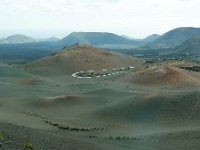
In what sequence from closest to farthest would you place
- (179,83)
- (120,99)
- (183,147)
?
(183,147), (120,99), (179,83)

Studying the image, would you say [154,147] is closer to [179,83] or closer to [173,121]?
[173,121]

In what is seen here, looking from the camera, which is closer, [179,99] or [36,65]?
[179,99]

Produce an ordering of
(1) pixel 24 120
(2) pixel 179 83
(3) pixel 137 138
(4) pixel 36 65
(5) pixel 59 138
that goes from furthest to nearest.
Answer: (4) pixel 36 65 → (2) pixel 179 83 → (1) pixel 24 120 → (3) pixel 137 138 → (5) pixel 59 138

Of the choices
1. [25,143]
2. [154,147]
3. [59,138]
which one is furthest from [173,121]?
[25,143]

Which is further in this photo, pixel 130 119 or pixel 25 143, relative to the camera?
pixel 130 119

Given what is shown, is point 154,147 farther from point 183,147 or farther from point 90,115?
point 90,115

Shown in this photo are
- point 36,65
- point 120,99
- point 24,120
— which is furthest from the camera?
point 36,65

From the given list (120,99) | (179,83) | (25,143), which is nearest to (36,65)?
(179,83)

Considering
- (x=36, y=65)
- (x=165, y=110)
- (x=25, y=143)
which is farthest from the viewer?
(x=36, y=65)

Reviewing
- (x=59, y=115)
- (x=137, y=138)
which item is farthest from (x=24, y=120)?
(x=137, y=138)
